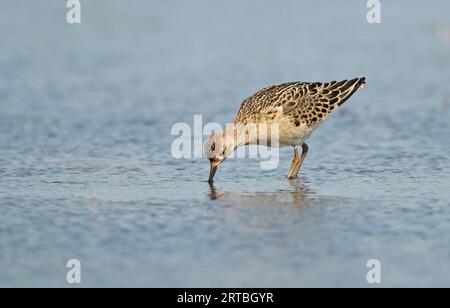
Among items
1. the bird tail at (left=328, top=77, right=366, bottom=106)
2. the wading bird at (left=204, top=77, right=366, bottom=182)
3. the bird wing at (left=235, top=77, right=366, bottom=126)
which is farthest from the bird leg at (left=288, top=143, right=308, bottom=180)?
the bird tail at (left=328, top=77, right=366, bottom=106)

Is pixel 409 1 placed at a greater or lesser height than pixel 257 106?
greater

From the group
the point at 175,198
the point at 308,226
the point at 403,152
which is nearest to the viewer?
the point at 308,226

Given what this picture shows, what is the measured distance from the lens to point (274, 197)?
1098 cm

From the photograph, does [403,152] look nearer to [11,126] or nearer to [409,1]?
[11,126]

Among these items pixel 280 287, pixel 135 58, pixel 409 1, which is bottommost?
pixel 280 287

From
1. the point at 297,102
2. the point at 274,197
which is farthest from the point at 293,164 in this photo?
the point at 274,197

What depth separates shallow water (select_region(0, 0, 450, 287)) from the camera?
332 inches

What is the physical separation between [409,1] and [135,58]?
7860 mm

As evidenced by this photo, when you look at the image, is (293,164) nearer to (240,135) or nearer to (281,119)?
(281,119)

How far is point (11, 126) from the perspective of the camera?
47.3 ft

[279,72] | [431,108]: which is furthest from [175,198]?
[279,72]

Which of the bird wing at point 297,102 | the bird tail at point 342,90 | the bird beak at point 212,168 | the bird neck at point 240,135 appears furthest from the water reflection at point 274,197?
the bird tail at point 342,90

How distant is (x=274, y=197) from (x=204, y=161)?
78.5 inches

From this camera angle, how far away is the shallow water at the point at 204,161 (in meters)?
8.45
